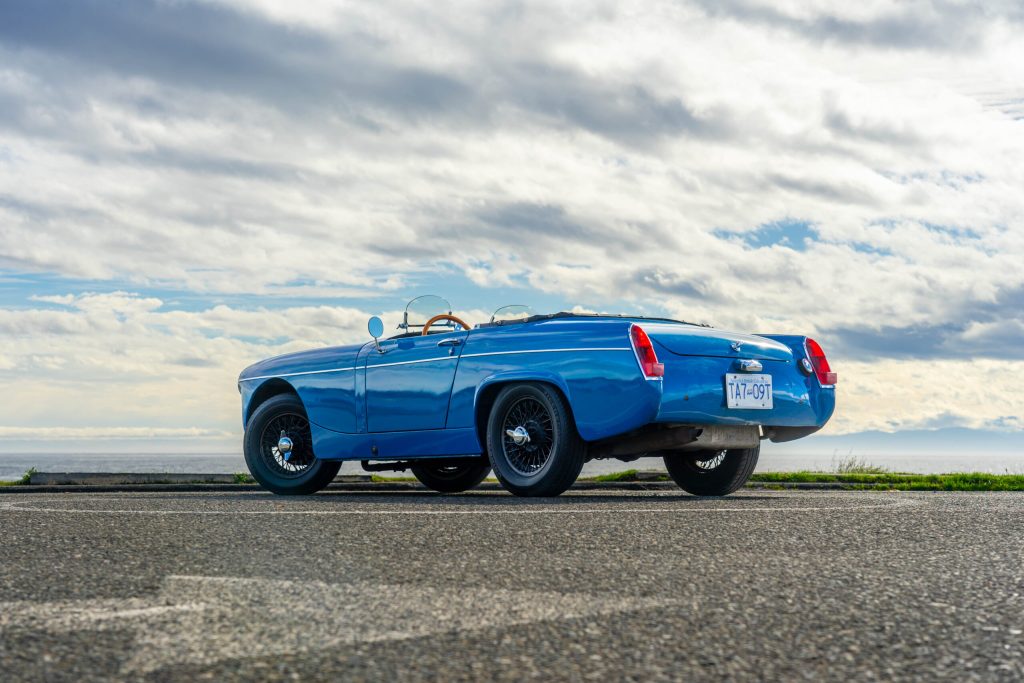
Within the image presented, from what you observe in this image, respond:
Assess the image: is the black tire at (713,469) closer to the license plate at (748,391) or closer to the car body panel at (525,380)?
the car body panel at (525,380)

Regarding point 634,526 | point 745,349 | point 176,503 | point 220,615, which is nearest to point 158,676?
point 220,615

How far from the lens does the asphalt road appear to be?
3246 millimetres

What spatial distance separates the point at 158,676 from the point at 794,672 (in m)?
1.67

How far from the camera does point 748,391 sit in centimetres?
888

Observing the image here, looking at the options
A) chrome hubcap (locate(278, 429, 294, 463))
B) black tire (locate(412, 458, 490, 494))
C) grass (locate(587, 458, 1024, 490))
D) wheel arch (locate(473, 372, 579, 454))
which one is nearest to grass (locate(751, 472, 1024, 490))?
grass (locate(587, 458, 1024, 490))

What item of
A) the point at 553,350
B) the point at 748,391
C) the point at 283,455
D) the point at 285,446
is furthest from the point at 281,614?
the point at 283,455

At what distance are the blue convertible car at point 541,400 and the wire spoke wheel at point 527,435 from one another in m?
0.01

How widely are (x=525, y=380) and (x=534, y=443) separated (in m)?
0.48

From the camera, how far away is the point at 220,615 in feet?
12.6

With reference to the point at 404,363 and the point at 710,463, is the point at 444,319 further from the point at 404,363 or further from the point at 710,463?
the point at 710,463

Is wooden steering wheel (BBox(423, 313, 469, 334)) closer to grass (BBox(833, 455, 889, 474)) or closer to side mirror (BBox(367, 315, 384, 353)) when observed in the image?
side mirror (BBox(367, 315, 384, 353))

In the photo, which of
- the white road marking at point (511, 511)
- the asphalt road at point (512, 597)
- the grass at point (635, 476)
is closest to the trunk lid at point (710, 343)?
the white road marking at point (511, 511)

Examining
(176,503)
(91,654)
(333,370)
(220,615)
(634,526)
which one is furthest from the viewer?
(333,370)

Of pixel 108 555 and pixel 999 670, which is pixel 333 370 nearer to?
pixel 108 555
